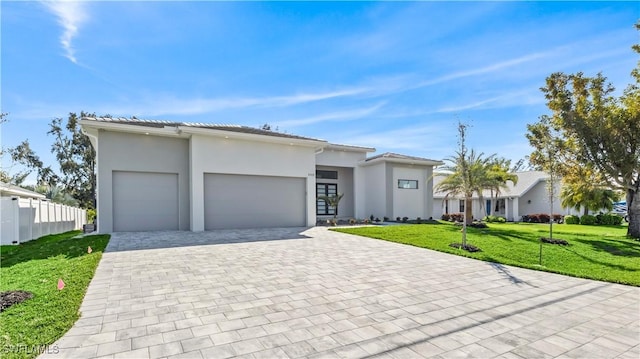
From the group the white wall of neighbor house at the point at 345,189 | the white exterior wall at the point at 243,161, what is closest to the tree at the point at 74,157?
the white exterior wall at the point at 243,161

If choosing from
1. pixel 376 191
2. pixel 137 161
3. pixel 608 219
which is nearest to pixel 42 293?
pixel 137 161

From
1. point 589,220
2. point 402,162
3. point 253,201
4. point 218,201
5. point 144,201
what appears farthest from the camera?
point 589,220

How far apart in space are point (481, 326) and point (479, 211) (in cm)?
2979

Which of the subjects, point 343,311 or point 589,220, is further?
point 589,220

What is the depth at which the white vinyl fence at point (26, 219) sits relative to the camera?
1138cm

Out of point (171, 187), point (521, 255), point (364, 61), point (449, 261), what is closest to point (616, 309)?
point (449, 261)

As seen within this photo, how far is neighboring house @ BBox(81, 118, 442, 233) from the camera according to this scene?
12.8 m

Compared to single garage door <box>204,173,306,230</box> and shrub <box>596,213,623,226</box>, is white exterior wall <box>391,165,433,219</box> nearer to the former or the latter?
single garage door <box>204,173,306,230</box>

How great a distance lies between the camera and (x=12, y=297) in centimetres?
461

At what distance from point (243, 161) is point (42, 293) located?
999 cm

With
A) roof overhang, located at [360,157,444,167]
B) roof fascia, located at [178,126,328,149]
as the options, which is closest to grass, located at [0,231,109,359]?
roof fascia, located at [178,126,328,149]

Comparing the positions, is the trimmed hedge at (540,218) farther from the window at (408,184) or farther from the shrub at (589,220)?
the window at (408,184)

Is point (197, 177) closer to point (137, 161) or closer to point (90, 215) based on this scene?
point (137, 161)

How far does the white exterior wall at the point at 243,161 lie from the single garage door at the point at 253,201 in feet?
1.09
